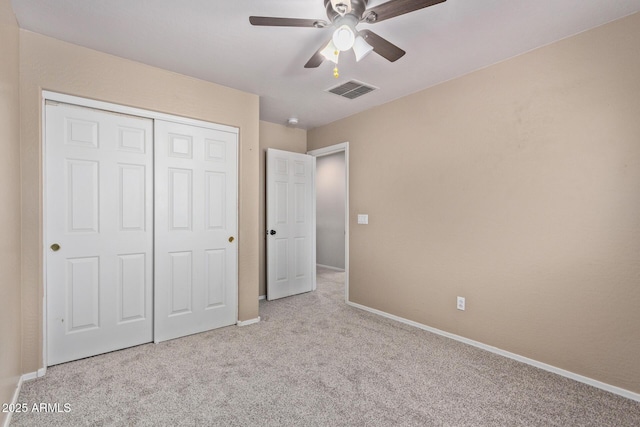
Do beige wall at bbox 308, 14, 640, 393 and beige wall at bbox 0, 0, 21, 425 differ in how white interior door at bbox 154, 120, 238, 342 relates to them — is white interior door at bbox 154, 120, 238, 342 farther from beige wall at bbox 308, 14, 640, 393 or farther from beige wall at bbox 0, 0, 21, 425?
beige wall at bbox 308, 14, 640, 393

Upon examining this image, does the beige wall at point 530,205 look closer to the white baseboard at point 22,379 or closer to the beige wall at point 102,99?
the beige wall at point 102,99

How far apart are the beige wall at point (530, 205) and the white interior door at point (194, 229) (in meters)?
1.79

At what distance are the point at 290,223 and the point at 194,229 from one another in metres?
1.63

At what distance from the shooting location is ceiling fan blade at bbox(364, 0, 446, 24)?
150cm

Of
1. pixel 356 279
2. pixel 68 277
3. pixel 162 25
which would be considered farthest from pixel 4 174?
pixel 356 279

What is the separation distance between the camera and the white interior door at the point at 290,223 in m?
4.23

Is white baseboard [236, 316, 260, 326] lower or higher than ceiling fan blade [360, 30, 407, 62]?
lower

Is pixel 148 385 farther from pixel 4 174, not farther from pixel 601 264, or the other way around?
pixel 601 264

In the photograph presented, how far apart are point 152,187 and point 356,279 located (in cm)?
257

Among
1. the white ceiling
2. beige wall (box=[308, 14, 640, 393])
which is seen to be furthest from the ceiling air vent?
beige wall (box=[308, 14, 640, 393])

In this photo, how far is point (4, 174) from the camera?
1.74m

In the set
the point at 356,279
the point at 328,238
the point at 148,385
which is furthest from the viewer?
the point at 328,238

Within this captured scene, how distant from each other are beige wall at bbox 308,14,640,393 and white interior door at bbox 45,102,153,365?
255 cm

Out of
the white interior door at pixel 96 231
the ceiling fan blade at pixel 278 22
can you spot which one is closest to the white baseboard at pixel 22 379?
the white interior door at pixel 96 231
